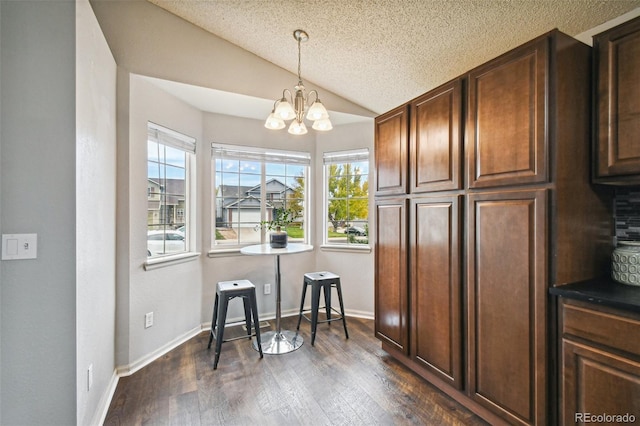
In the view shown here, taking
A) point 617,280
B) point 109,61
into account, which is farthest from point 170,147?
point 617,280

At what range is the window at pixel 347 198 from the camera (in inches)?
147

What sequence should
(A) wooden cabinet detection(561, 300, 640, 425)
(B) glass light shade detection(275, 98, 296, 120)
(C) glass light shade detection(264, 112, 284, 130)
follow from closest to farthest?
(A) wooden cabinet detection(561, 300, 640, 425)
(B) glass light shade detection(275, 98, 296, 120)
(C) glass light shade detection(264, 112, 284, 130)

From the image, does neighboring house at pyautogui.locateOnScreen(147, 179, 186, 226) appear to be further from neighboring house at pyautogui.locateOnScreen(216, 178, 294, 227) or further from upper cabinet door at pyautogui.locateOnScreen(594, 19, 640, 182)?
upper cabinet door at pyautogui.locateOnScreen(594, 19, 640, 182)

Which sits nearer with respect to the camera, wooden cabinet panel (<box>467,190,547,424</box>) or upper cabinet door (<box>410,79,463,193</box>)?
wooden cabinet panel (<box>467,190,547,424</box>)

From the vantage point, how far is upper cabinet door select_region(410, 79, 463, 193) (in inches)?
76.1

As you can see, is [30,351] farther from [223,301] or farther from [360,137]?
[360,137]

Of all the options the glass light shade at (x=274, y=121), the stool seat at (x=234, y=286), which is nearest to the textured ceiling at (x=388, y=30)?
the glass light shade at (x=274, y=121)

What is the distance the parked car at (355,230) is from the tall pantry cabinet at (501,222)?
1.42 meters

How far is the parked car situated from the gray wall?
2.87m

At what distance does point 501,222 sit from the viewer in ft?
5.45

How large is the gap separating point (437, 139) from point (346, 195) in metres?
1.84

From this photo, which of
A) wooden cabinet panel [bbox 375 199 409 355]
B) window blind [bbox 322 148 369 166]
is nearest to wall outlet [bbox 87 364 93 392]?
wooden cabinet panel [bbox 375 199 409 355]

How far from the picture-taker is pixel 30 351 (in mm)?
1357

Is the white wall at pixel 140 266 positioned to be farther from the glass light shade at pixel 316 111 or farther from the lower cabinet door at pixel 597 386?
the lower cabinet door at pixel 597 386
